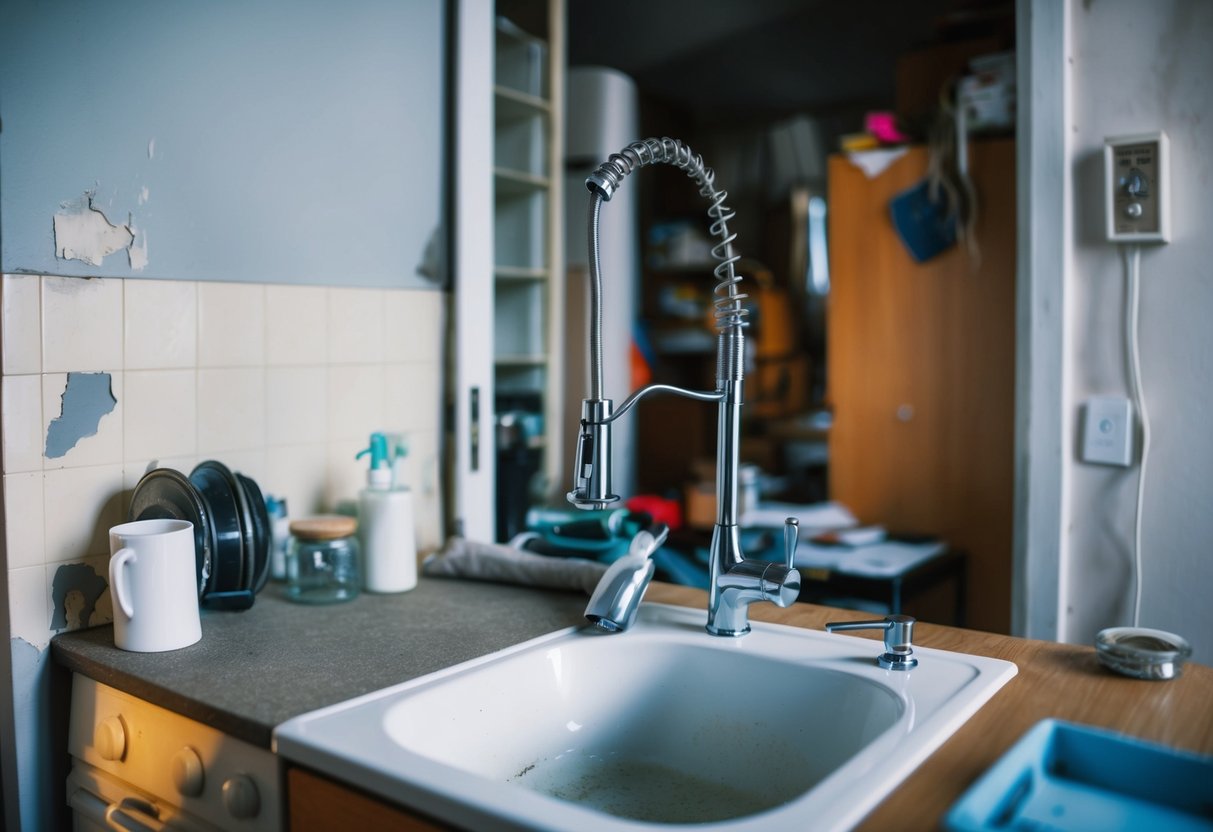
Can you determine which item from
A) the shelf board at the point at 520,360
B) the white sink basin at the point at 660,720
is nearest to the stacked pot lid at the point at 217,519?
the white sink basin at the point at 660,720

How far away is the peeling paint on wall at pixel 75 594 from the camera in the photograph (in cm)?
125

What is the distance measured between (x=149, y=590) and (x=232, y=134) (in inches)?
27.0

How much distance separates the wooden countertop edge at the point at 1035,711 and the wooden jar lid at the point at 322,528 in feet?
2.54

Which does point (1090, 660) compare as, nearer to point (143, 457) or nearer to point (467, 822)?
point (467, 822)

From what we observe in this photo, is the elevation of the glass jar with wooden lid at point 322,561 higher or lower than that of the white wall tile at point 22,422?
lower

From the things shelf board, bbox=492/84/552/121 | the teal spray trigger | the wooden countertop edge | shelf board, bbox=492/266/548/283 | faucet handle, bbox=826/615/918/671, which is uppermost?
shelf board, bbox=492/84/552/121

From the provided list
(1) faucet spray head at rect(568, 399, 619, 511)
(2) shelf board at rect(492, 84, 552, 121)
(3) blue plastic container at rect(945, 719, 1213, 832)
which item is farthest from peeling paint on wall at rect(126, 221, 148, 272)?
(2) shelf board at rect(492, 84, 552, 121)

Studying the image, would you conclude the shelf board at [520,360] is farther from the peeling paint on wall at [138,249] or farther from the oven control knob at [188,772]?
the oven control knob at [188,772]

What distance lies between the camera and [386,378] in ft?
5.51

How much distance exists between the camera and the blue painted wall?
47.8 inches

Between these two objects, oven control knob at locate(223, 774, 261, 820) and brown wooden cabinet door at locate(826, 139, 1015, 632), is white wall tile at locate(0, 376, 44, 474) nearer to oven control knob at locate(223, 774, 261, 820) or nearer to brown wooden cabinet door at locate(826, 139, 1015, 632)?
oven control knob at locate(223, 774, 261, 820)

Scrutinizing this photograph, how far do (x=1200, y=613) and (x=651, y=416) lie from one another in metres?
3.28

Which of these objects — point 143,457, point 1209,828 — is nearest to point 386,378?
A: point 143,457

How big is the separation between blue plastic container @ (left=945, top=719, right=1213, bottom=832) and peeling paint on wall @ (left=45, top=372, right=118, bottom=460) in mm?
1140
